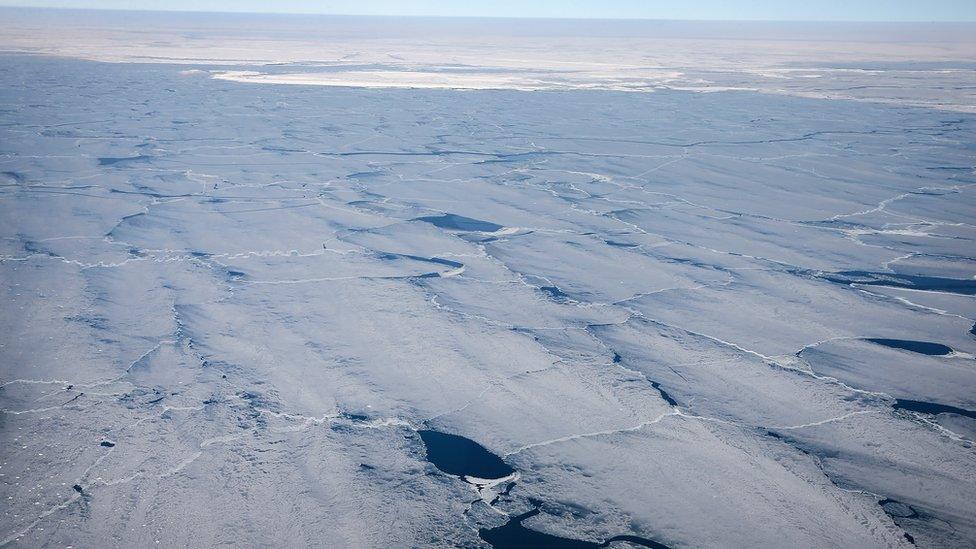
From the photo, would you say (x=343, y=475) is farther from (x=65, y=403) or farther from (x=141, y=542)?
(x=65, y=403)

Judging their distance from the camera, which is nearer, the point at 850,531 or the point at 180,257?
the point at 850,531

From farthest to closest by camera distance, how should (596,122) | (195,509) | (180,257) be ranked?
(596,122) < (180,257) < (195,509)

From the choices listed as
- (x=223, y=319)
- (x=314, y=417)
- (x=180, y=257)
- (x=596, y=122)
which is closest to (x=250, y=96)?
(x=596, y=122)

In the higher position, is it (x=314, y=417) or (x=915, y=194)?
(x=915, y=194)

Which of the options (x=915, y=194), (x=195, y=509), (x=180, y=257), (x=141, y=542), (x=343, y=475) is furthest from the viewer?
(x=915, y=194)

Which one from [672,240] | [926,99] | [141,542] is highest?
[926,99]

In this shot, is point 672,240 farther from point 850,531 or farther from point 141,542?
point 141,542

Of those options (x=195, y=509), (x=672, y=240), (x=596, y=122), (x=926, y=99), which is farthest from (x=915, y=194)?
(x=926, y=99)
